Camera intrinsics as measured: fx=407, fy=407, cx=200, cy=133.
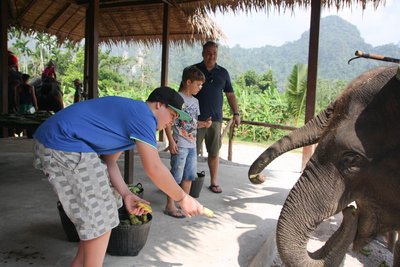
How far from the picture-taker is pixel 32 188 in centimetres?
443

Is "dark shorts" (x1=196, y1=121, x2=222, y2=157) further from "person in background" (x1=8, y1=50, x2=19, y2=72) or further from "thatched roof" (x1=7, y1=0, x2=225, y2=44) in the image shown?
"person in background" (x1=8, y1=50, x2=19, y2=72)

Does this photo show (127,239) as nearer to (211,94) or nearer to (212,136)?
(212,136)

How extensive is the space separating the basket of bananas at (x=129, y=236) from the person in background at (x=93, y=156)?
623mm

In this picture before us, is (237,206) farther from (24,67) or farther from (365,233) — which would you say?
(24,67)

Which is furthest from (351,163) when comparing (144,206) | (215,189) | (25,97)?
(25,97)

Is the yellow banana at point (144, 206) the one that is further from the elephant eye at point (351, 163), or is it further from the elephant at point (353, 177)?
the elephant eye at point (351, 163)

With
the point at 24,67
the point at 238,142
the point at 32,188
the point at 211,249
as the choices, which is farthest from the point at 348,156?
the point at 24,67

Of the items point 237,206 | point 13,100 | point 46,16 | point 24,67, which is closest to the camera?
point 237,206

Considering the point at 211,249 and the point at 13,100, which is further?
the point at 13,100

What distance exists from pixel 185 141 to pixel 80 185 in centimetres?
184

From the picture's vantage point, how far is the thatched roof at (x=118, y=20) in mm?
8906

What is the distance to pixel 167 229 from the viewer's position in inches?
137

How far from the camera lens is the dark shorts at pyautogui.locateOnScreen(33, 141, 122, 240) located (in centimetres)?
202

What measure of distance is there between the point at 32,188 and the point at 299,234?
349 centimetres
